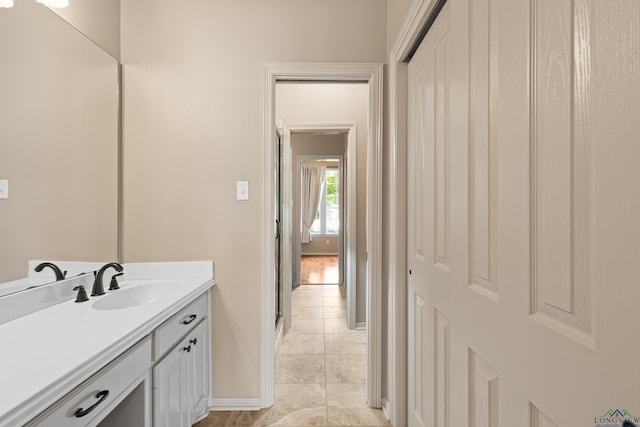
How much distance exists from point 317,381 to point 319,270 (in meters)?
3.96

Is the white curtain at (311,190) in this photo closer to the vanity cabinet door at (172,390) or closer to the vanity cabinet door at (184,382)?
the vanity cabinet door at (184,382)

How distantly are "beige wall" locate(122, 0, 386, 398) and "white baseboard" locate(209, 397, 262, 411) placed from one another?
0.10ft

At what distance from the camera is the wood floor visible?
512 cm

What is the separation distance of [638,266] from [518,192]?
0.95 feet

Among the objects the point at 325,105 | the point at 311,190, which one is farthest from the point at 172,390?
the point at 311,190

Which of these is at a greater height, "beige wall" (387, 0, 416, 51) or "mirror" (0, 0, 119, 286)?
"beige wall" (387, 0, 416, 51)

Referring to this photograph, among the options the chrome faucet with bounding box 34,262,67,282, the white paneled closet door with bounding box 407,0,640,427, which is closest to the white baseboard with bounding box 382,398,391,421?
the white paneled closet door with bounding box 407,0,640,427

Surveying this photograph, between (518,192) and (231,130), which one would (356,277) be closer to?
(231,130)

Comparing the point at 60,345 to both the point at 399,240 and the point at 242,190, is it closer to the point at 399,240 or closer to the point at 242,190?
the point at 242,190

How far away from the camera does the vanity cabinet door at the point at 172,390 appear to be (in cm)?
120

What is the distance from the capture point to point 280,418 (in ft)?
5.65

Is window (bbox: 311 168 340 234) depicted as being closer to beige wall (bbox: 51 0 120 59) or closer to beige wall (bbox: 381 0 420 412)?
beige wall (bbox: 381 0 420 412)

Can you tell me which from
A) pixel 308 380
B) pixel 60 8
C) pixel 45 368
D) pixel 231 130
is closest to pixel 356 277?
pixel 308 380

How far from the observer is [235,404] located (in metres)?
1.80
